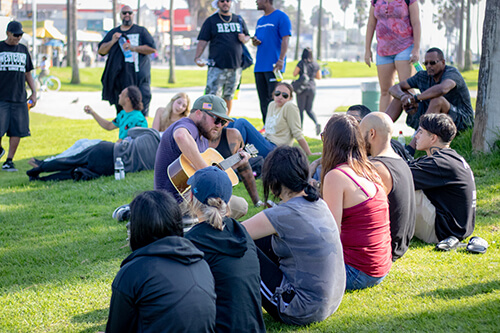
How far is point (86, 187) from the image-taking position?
7527 millimetres

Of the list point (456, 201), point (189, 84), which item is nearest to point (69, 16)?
point (189, 84)

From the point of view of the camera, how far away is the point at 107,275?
436 cm

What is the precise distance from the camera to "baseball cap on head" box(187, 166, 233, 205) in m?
2.89

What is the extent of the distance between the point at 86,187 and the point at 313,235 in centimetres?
502

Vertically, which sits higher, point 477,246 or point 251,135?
point 251,135

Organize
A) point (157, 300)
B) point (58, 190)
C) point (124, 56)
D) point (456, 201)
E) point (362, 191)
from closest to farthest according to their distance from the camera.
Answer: point (157, 300), point (362, 191), point (456, 201), point (58, 190), point (124, 56)

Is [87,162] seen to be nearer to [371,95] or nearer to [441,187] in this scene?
[441,187]

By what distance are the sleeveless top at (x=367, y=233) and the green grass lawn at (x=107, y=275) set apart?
25 centimetres

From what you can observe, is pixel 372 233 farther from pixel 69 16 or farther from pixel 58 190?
pixel 69 16

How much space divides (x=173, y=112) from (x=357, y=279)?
496cm

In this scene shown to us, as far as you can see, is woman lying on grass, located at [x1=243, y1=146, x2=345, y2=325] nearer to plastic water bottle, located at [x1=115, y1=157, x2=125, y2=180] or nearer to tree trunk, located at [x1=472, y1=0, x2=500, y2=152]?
tree trunk, located at [x1=472, y1=0, x2=500, y2=152]

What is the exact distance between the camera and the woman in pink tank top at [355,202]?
142 inches

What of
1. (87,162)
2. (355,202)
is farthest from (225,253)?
(87,162)

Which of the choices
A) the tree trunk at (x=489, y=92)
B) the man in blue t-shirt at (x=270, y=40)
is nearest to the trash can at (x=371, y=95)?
the man in blue t-shirt at (x=270, y=40)
